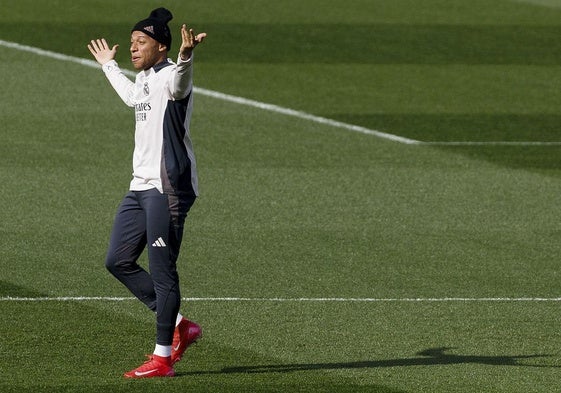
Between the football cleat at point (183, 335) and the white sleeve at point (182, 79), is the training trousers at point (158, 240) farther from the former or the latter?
the white sleeve at point (182, 79)

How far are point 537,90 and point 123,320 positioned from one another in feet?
45.3

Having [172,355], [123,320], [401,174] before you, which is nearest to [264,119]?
[401,174]

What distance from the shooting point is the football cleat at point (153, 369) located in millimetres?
9672

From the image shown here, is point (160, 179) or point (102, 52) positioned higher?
point (102, 52)

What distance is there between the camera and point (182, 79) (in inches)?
370

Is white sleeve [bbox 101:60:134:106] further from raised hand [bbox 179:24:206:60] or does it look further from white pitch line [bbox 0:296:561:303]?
white pitch line [bbox 0:296:561:303]

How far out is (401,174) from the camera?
18.2 metres

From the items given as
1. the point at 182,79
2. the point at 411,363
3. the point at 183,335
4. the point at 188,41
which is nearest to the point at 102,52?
the point at 182,79

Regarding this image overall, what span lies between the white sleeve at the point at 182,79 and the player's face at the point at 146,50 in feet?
1.11

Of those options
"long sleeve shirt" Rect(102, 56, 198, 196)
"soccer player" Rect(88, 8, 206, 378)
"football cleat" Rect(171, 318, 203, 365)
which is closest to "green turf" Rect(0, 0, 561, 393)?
"football cleat" Rect(171, 318, 203, 365)

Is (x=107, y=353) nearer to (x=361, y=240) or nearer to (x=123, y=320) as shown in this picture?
(x=123, y=320)

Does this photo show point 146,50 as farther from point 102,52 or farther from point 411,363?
point 411,363

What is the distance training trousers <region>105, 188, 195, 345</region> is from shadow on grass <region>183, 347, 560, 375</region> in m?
0.50

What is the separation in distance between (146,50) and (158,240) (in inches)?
47.2
